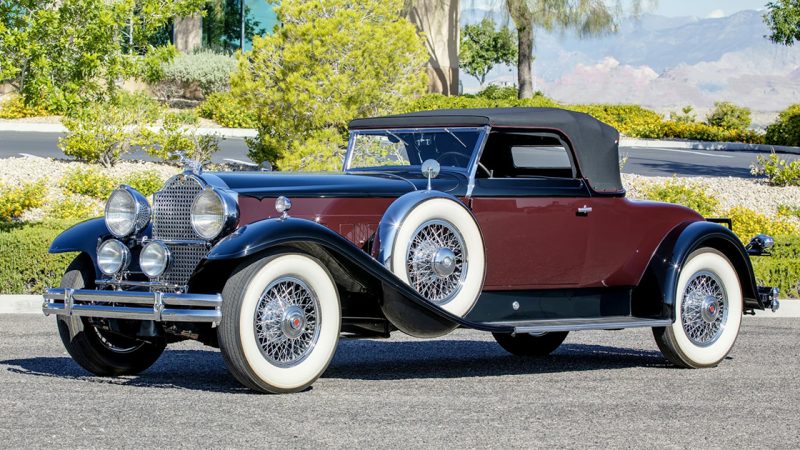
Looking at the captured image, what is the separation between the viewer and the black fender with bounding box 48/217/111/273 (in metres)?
7.43

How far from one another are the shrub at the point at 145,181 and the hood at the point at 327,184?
8.74 meters

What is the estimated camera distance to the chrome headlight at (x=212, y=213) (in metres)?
6.86

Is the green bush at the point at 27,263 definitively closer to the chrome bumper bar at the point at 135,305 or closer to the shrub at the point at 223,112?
the chrome bumper bar at the point at 135,305

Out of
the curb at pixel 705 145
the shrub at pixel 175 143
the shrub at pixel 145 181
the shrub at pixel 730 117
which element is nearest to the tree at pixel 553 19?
the curb at pixel 705 145

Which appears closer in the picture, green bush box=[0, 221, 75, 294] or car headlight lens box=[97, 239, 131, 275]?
car headlight lens box=[97, 239, 131, 275]

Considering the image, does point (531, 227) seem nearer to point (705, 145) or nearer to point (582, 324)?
point (582, 324)

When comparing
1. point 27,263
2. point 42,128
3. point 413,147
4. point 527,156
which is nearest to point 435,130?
point 413,147

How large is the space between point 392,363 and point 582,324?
1422 mm

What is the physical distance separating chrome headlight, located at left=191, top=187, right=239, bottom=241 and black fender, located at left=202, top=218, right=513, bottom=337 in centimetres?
25

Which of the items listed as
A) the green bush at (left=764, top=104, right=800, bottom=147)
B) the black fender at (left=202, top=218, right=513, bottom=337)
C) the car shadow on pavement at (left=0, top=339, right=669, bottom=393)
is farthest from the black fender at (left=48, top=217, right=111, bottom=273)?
the green bush at (left=764, top=104, right=800, bottom=147)

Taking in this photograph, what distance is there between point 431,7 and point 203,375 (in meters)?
27.7

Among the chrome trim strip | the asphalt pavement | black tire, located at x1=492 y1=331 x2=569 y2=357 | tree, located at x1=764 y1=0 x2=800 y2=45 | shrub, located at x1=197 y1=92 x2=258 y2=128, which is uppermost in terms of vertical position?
tree, located at x1=764 y1=0 x2=800 y2=45

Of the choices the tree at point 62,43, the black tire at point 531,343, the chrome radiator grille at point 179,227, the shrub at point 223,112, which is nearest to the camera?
the chrome radiator grille at point 179,227

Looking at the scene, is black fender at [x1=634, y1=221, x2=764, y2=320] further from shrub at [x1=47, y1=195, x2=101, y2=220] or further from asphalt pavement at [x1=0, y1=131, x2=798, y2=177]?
asphalt pavement at [x1=0, y1=131, x2=798, y2=177]
